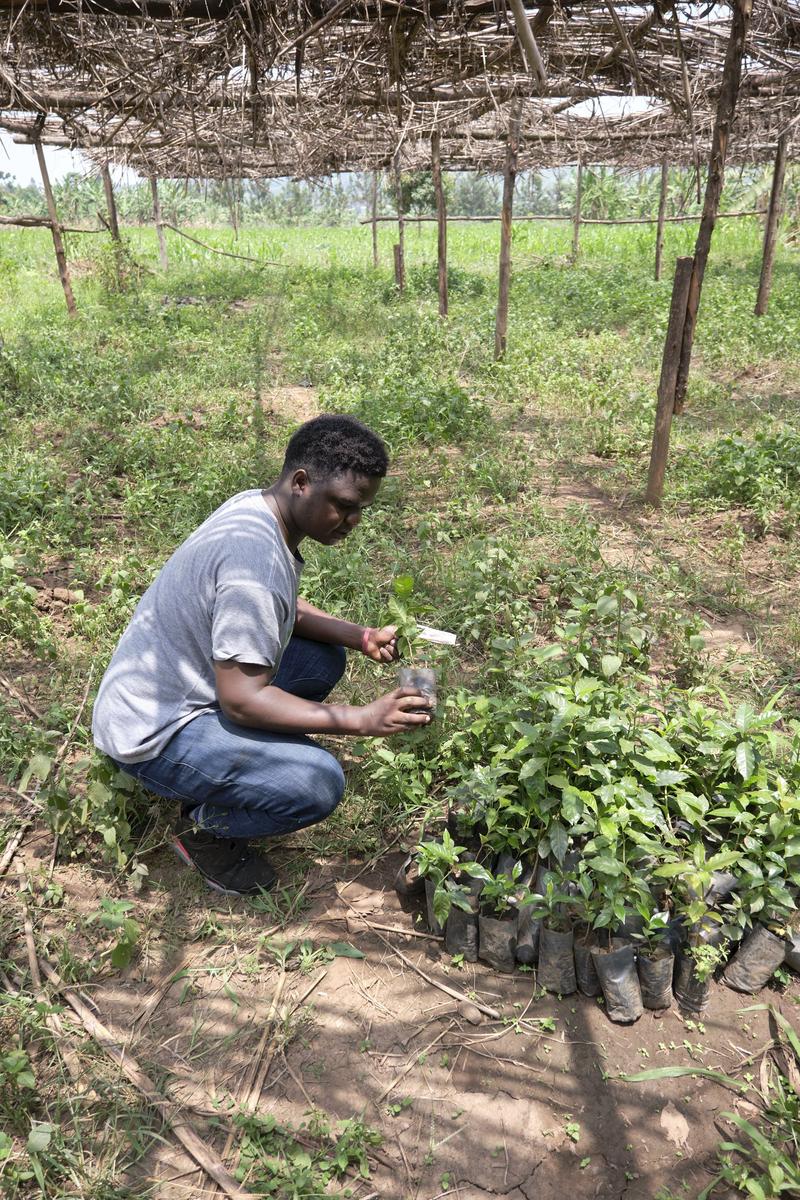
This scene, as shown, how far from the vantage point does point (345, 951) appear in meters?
2.48

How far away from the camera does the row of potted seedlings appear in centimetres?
224

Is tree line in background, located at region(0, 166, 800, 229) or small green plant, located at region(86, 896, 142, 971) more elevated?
small green plant, located at region(86, 896, 142, 971)

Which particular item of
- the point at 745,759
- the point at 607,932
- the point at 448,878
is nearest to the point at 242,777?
the point at 448,878

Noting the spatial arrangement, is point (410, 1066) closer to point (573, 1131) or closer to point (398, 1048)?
point (398, 1048)

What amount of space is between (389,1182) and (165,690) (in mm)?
1432

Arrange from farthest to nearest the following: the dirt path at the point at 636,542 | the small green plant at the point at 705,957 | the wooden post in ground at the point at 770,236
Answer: the wooden post in ground at the point at 770,236
the dirt path at the point at 636,542
the small green plant at the point at 705,957

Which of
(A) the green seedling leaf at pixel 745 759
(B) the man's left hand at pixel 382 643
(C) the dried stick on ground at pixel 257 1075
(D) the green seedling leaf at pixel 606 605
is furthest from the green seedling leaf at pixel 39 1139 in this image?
(D) the green seedling leaf at pixel 606 605

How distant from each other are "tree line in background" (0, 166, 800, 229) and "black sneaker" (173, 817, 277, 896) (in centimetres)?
526

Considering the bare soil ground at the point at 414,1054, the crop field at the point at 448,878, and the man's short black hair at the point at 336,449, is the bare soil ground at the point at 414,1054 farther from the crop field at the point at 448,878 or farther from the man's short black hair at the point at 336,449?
the man's short black hair at the point at 336,449

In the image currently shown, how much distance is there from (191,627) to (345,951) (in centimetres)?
110

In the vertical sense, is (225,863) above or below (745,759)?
below

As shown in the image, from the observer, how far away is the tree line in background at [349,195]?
33.8 feet

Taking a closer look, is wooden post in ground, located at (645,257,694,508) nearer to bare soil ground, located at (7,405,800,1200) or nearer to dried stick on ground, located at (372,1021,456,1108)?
bare soil ground, located at (7,405,800,1200)

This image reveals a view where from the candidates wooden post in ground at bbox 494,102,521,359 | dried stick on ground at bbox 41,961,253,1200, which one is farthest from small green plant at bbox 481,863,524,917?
wooden post in ground at bbox 494,102,521,359
